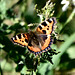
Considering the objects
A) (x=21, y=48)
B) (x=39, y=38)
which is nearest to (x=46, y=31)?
(x=39, y=38)

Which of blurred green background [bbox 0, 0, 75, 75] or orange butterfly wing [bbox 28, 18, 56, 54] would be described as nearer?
orange butterfly wing [bbox 28, 18, 56, 54]

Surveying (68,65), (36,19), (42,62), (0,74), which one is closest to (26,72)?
(42,62)

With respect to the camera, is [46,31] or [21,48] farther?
[21,48]

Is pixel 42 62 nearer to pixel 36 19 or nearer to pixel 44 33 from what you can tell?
pixel 44 33

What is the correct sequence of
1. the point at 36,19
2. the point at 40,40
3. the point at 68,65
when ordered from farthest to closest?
the point at 68,65, the point at 36,19, the point at 40,40

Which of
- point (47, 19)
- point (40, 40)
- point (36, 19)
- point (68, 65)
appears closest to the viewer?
point (47, 19)

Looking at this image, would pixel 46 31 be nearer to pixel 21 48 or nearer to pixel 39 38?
pixel 39 38

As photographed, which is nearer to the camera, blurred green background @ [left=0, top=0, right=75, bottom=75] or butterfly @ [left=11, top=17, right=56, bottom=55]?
butterfly @ [left=11, top=17, right=56, bottom=55]

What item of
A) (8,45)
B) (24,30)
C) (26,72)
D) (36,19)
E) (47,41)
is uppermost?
(36,19)
